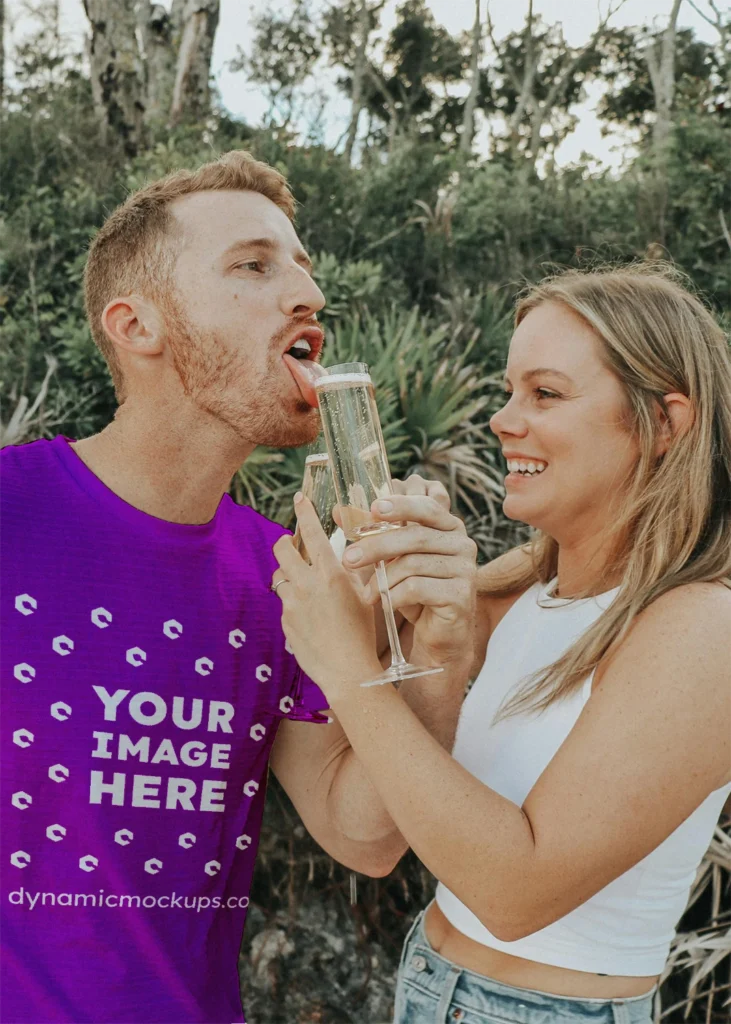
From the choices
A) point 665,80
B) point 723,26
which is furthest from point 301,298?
point 665,80

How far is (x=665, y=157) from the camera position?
A: 24.2ft

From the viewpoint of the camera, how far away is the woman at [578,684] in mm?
1648

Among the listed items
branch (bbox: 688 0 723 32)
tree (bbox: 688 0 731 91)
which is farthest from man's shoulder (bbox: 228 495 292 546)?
branch (bbox: 688 0 723 32)

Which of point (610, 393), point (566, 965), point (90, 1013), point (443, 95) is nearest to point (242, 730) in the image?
point (90, 1013)

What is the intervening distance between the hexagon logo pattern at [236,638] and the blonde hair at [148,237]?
2.34 ft

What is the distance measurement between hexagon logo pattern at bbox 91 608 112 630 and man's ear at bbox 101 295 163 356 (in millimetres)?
641

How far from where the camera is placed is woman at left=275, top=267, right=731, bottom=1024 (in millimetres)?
1648

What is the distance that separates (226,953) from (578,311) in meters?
1.69

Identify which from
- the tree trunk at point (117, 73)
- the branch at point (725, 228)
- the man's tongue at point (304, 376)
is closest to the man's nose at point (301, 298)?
the man's tongue at point (304, 376)

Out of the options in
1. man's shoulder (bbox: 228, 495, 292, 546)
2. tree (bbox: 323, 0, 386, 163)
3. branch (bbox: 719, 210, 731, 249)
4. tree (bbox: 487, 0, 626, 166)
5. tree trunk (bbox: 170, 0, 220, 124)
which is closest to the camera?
man's shoulder (bbox: 228, 495, 292, 546)

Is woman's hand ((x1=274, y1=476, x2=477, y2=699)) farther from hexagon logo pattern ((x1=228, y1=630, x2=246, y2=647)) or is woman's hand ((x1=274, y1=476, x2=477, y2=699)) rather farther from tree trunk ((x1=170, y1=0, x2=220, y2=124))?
tree trunk ((x1=170, y1=0, x2=220, y2=124))

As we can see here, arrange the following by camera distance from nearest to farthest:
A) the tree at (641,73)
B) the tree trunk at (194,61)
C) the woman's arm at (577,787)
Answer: the woman's arm at (577,787), the tree trunk at (194,61), the tree at (641,73)

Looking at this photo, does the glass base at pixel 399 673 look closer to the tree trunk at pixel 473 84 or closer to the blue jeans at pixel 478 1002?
the blue jeans at pixel 478 1002

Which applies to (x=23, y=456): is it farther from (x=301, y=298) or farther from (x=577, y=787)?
(x=577, y=787)
